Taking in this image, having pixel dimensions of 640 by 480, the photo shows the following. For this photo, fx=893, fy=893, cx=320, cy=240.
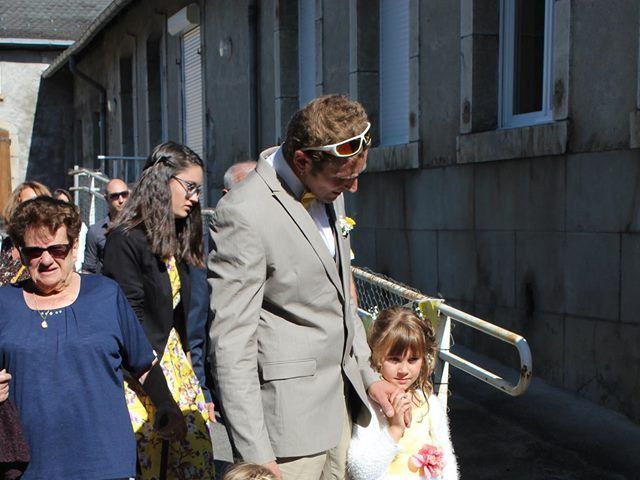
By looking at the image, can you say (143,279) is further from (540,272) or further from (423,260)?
(423,260)

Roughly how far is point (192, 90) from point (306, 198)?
13.9 metres

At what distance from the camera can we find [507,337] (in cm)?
358

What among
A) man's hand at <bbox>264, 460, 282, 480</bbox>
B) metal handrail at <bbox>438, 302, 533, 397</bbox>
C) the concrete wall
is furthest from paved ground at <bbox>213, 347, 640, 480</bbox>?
the concrete wall

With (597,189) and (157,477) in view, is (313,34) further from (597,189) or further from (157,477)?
(157,477)

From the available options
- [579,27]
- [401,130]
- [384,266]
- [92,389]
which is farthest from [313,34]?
[92,389]

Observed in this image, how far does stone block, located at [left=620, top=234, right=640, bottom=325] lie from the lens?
222 inches

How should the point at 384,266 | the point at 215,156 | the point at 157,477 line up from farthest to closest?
1. the point at 215,156
2. the point at 384,266
3. the point at 157,477

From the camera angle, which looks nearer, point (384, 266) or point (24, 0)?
point (384, 266)

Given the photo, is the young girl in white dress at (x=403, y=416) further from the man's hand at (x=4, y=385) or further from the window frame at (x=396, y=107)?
the window frame at (x=396, y=107)

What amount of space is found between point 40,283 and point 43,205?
25 centimetres

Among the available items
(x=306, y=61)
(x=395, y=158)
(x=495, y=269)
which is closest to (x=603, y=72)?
(x=495, y=269)

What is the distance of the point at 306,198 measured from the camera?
2.71 meters

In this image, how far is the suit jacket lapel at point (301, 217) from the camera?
2.62 meters

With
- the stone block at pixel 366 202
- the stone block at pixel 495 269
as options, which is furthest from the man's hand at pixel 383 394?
the stone block at pixel 366 202
